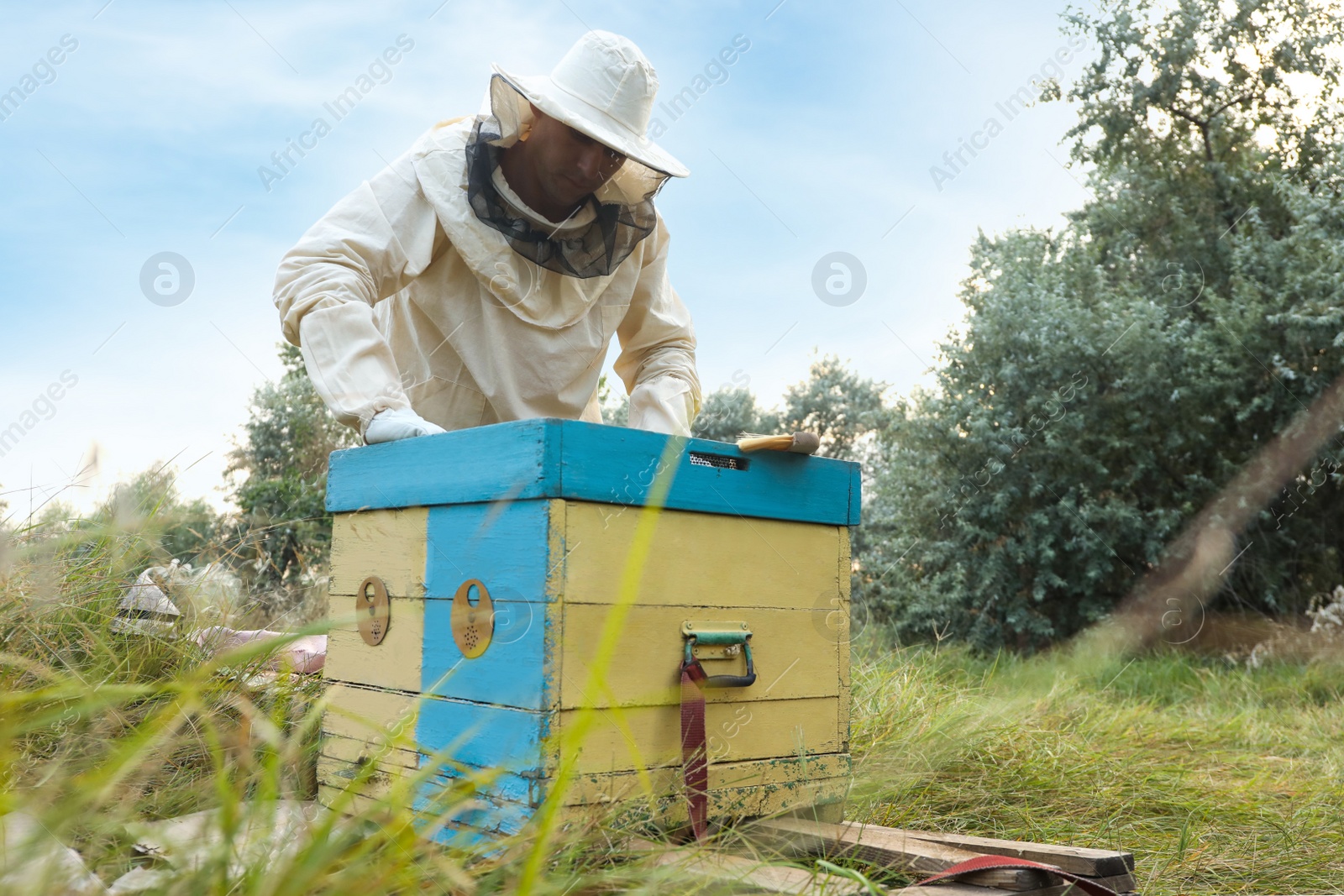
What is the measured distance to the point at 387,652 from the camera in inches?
68.2

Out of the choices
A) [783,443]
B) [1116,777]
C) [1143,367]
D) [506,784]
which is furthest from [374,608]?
[1143,367]

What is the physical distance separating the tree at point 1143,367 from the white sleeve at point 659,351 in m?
4.08

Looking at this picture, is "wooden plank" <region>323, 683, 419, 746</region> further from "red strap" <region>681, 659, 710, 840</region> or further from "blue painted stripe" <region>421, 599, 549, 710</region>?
"red strap" <region>681, 659, 710, 840</region>

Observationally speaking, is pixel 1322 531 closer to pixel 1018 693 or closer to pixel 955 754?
pixel 1018 693

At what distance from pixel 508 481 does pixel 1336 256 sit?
6376mm

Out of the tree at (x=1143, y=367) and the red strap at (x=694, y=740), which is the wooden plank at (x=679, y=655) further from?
the tree at (x=1143, y=367)

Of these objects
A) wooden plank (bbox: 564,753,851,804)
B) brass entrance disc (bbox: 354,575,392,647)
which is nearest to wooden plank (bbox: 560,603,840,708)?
wooden plank (bbox: 564,753,851,804)

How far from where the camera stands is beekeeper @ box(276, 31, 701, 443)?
6.44 feet

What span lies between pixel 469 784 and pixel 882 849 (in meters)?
0.83

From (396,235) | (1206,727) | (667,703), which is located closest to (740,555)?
(667,703)

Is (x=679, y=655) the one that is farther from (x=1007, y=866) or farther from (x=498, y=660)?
(x=1007, y=866)

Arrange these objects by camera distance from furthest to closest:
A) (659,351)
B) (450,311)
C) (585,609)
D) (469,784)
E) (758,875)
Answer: (659,351) < (450,311) < (585,609) < (758,875) < (469,784)

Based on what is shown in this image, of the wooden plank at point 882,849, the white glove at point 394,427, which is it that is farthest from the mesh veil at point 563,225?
the wooden plank at point 882,849

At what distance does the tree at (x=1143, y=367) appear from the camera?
6566mm
